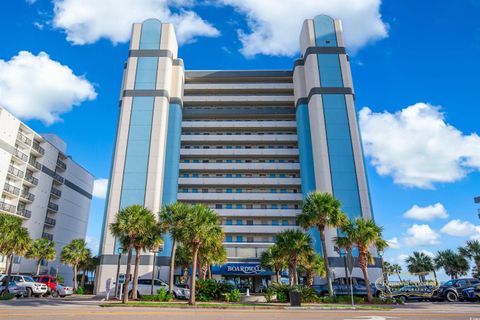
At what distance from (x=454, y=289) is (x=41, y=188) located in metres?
59.7

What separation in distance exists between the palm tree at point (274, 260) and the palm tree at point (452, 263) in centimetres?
3985

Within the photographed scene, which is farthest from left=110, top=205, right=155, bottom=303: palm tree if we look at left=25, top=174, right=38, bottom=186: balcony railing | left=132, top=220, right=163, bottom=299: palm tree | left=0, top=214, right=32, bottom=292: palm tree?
left=25, top=174, right=38, bottom=186: balcony railing

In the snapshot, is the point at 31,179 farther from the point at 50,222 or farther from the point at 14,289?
the point at 14,289

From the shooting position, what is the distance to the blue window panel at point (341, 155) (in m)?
46.7

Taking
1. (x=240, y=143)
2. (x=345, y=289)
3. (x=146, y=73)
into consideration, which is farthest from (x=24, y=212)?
(x=345, y=289)

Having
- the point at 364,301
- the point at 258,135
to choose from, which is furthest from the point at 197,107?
the point at 364,301

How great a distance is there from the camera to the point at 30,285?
1125 inches

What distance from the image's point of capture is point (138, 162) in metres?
48.9

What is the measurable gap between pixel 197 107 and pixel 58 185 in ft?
101

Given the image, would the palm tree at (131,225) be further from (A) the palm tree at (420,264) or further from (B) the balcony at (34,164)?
(A) the palm tree at (420,264)

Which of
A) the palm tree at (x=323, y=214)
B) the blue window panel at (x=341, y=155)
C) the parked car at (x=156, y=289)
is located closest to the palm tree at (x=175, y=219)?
the parked car at (x=156, y=289)

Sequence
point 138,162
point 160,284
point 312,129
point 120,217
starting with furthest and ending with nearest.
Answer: point 312,129, point 138,162, point 160,284, point 120,217

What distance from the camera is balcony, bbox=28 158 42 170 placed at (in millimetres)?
52109

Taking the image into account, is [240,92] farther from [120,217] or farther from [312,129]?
[120,217]
